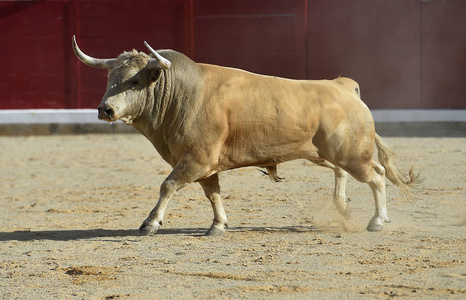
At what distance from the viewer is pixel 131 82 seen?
16.8 feet

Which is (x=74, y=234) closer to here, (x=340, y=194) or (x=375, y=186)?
(x=340, y=194)

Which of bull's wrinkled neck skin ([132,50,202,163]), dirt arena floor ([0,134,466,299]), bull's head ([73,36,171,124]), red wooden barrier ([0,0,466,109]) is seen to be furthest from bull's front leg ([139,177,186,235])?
red wooden barrier ([0,0,466,109])

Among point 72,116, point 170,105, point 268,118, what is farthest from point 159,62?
point 72,116

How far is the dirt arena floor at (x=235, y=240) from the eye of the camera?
3.87 m

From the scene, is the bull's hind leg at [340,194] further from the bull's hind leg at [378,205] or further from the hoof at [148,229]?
the hoof at [148,229]

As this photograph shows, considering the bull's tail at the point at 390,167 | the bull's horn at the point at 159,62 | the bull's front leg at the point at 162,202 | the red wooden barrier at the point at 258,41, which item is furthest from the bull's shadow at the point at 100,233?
the red wooden barrier at the point at 258,41

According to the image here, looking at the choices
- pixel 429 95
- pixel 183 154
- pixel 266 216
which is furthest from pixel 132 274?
pixel 429 95

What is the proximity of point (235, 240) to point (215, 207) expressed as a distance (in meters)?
0.34

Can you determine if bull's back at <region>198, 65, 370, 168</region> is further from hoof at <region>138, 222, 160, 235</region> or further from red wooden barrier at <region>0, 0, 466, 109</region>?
red wooden barrier at <region>0, 0, 466, 109</region>

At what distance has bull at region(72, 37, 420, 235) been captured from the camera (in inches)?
200

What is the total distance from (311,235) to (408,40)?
286 inches

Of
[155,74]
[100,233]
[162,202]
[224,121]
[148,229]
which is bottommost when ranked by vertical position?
[100,233]

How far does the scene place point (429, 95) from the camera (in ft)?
38.9

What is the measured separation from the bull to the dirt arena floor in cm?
38
